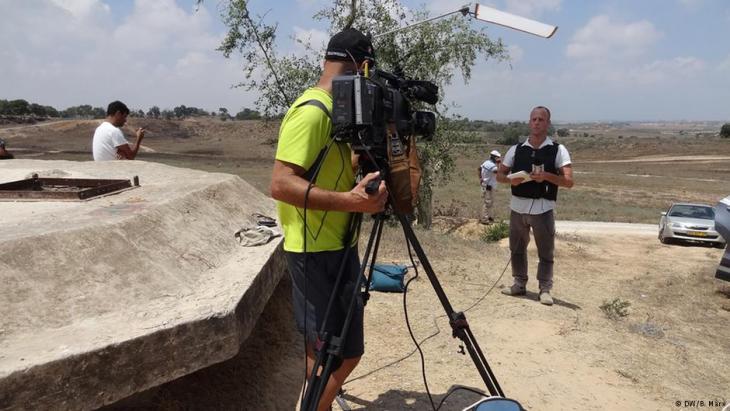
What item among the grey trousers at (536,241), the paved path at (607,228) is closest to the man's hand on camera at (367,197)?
the grey trousers at (536,241)

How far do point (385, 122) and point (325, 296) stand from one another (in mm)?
839

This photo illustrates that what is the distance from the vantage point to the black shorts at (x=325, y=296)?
8.64ft

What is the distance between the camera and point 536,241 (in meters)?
5.83

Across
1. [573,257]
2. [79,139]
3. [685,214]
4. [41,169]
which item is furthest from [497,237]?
[79,139]

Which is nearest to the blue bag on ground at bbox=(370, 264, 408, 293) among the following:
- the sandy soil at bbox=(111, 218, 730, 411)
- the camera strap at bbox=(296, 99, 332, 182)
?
the sandy soil at bbox=(111, 218, 730, 411)

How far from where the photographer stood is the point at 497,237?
13297 millimetres

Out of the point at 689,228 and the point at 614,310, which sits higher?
the point at 614,310

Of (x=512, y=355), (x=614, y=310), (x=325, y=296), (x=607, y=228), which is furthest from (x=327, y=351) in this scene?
(x=607, y=228)

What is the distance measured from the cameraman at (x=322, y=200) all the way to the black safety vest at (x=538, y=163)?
10.8 ft

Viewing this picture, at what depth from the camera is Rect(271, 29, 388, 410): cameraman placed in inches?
94.5

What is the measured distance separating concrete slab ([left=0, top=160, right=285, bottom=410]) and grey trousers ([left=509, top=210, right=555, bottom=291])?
2683mm

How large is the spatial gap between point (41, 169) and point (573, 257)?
30.6 feet

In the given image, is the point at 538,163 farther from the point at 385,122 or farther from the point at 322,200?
the point at 322,200

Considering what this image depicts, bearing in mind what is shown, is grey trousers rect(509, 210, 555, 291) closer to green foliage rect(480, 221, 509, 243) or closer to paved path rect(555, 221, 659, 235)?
green foliage rect(480, 221, 509, 243)
